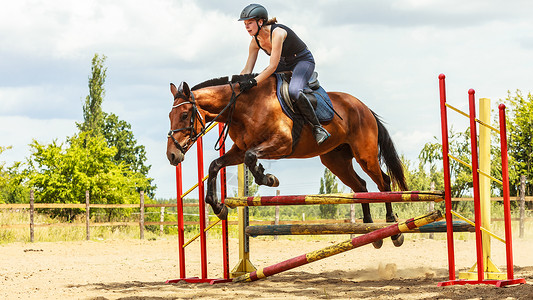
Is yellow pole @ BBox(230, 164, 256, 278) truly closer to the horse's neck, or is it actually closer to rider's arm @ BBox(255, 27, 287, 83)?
the horse's neck

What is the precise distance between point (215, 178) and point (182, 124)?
539 mm

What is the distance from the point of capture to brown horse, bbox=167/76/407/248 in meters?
4.92

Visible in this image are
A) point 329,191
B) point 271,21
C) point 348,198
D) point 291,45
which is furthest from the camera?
point 329,191

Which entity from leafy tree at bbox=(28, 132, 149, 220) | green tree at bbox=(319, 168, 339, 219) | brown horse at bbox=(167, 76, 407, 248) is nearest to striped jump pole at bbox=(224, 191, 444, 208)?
brown horse at bbox=(167, 76, 407, 248)

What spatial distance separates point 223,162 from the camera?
5117 mm

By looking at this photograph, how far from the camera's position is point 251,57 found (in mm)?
5566

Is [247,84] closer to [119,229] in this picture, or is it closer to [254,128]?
[254,128]

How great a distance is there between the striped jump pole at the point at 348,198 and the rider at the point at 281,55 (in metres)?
0.68

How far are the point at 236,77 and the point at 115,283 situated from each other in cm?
251

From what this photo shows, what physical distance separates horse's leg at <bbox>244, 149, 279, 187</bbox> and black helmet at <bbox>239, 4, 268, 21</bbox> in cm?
122

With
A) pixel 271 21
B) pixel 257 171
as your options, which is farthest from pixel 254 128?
pixel 271 21

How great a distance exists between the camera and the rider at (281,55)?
520 cm

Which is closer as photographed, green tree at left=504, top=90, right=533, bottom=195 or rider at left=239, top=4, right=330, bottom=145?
→ rider at left=239, top=4, right=330, bottom=145

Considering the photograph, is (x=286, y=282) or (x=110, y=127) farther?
(x=110, y=127)
